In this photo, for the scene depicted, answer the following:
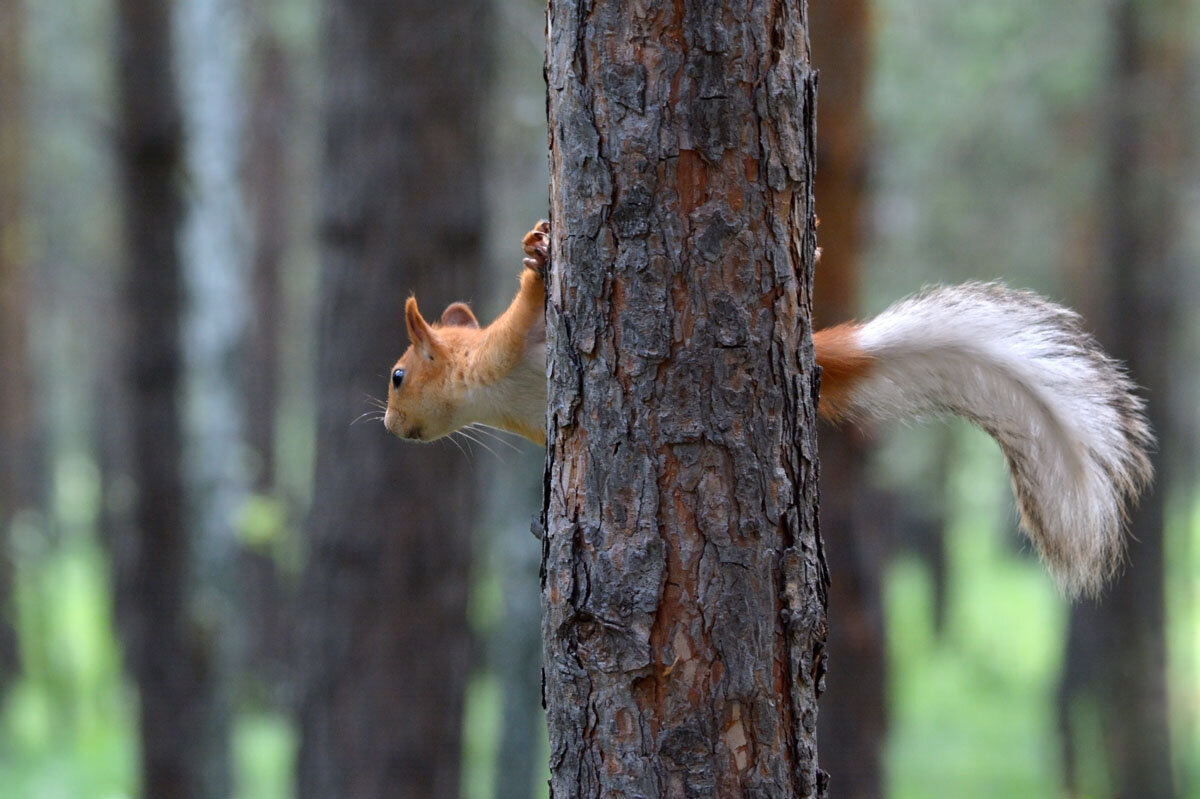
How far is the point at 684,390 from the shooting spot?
217 centimetres

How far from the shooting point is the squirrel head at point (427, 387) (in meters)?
3.39

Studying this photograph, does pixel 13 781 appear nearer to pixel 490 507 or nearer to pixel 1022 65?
→ pixel 490 507

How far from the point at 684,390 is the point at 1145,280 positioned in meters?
9.58

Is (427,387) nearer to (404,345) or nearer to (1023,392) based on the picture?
(1023,392)

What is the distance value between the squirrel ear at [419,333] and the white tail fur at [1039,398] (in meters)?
1.16

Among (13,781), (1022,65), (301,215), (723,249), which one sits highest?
(301,215)

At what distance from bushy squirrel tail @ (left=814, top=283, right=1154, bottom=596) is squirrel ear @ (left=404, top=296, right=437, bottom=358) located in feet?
3.52

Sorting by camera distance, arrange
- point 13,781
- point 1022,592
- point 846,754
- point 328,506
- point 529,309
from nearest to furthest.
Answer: point 529,309 < point 328,506 < point 846,754 < point 13,781 < point 1022,592

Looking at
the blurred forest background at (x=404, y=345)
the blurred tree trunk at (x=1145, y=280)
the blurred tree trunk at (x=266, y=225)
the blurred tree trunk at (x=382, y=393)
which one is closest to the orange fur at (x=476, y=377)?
the blurred forest background at (x=404, y=345)

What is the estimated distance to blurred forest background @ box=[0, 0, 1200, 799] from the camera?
544 centimetres

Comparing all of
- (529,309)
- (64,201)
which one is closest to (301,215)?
(64,201)

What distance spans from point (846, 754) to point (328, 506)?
145 inches

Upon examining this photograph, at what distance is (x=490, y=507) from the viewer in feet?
46.5

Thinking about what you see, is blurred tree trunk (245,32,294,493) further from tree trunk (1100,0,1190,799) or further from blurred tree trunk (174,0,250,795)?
tree trunk (1100,0,1190,799)
